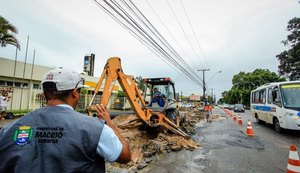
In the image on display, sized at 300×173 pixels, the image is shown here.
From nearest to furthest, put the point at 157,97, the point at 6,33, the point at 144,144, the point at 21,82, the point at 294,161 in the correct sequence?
the point at 294,161 < the point at 144,144 < the point at 157,97 < the point at 6,33 < the point at 21,82

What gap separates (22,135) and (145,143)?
5887 mm

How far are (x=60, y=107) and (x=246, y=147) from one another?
722cm

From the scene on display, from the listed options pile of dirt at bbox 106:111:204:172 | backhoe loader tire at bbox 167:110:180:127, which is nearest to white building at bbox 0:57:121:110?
pile of dirt at bbox 106:111:204:172

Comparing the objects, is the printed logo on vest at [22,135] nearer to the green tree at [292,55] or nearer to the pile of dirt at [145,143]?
the pile of dirt at [145,143]

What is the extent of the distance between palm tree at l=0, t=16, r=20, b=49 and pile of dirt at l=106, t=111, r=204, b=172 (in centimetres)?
989

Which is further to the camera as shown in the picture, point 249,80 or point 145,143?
point 249,80

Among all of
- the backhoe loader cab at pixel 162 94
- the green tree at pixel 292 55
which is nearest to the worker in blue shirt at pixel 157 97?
the backhoe loader cab at pixel 162 94

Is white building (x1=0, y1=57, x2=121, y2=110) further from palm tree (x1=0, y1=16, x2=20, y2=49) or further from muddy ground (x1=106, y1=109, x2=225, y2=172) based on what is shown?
muddy ground (x1=106, y1=109, x2=225, y2=172)

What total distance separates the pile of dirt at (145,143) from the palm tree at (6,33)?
9.89 metres

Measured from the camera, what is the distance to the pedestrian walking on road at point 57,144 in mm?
1301

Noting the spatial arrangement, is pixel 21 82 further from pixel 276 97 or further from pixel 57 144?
pixel 276 97

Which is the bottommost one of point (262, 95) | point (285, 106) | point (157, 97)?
point (285, 106)

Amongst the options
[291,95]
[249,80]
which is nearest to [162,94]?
[291,95]

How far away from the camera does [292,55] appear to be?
2839 centimetres
